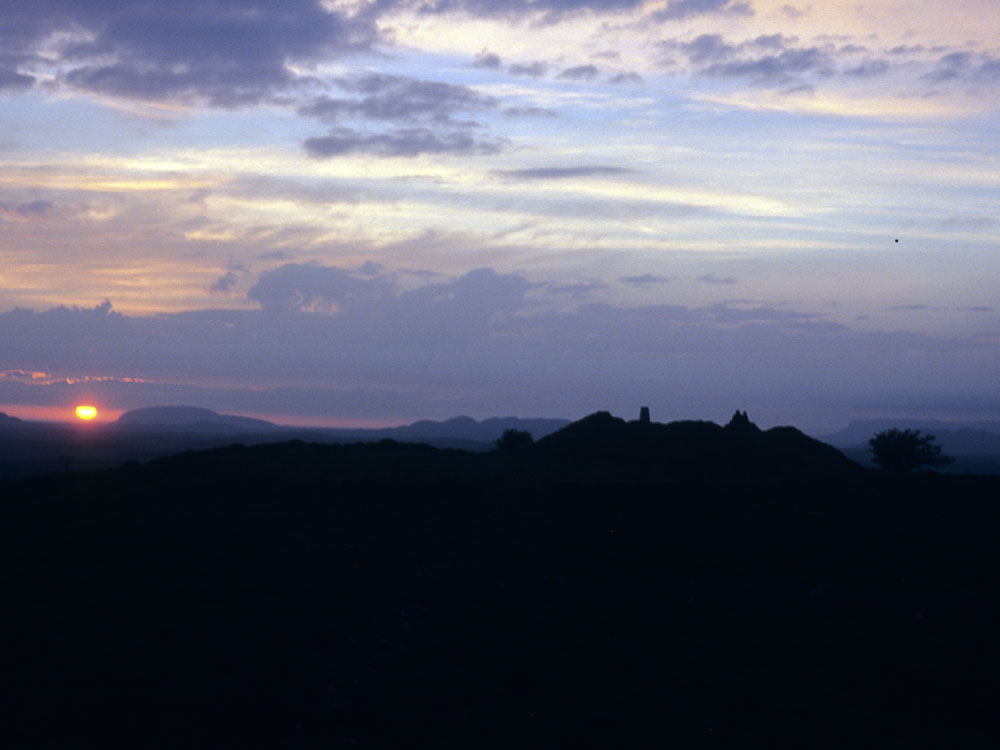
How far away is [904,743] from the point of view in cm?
2314

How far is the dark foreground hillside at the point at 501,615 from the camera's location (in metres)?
24.6

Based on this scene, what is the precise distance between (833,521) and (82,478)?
171 feet

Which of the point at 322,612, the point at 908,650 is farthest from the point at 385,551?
the point at 908,650

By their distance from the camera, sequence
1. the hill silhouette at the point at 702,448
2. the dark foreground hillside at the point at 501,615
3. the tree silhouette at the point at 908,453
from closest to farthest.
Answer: the dark foreground hillside at the point at 501,615 → the hill silhouette at the point at 702,448 → the tree silhouette at the point at 908,453

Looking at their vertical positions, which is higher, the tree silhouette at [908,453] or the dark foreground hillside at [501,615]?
the tree silhouette at [908,453]

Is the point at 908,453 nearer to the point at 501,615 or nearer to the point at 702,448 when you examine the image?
the point at 702,448

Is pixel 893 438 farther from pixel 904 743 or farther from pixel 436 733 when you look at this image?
pixel 436 733

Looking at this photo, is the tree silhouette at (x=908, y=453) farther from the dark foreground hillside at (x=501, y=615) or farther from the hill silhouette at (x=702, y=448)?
the dark foreground hillside at (x=501, y=615)

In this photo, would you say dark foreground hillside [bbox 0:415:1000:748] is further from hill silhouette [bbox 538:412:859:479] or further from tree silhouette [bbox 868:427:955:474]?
tree silhouette [bbox 868:427:955:474]

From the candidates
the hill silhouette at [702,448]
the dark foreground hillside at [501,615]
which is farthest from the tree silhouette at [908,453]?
the dark foreground hillside at [501,615]

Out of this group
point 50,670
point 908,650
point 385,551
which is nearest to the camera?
point 50,670

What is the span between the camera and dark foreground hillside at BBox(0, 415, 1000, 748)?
24578mm

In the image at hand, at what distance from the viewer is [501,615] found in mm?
32219

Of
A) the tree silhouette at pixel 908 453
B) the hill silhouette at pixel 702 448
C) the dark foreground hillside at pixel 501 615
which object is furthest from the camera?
the tree silhouette at pixel 908 453
